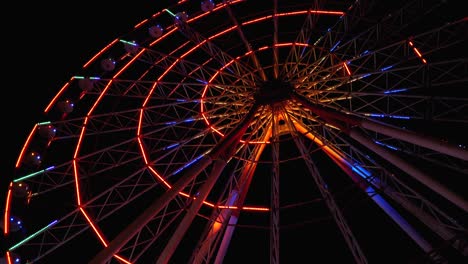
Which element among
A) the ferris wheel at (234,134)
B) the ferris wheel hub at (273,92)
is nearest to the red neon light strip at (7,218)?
the ferris wheel at (234,134)

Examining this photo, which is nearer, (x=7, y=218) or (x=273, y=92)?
(x=7, y=218)

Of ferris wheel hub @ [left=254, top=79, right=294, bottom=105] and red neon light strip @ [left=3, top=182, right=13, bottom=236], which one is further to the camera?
ferris wheel hub @ [left=254, top=79, right=294, bottom=105]

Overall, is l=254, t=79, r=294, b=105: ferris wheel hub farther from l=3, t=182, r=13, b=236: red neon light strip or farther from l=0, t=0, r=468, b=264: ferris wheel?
l=3, t=182, r=13, b=236: red neon light strip

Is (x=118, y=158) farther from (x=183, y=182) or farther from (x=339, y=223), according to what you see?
(x=339, y=223)

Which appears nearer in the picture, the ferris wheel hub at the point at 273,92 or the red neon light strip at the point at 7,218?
the red neon light strip at the point at 7,218

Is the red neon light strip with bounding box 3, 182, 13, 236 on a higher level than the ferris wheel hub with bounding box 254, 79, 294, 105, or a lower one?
lower

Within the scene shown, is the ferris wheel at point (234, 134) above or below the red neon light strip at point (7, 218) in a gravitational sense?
above

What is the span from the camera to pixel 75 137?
59.6 ft

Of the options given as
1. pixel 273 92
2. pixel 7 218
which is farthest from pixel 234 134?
pixel 7 218

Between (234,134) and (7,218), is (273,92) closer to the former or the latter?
(234,134)

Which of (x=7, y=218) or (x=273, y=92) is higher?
(x=273, y=92)

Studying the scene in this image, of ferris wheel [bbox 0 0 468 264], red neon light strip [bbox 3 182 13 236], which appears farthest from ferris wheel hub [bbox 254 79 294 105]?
red neon light strip [bbox 3 182 13 236]

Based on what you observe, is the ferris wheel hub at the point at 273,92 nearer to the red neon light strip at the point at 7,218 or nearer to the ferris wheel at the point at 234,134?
the ferris wheel at the point at 234,134

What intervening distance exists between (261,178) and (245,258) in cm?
525
